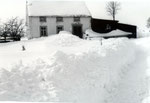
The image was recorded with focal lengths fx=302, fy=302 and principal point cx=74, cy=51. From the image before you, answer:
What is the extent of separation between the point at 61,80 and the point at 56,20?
31.4 meters

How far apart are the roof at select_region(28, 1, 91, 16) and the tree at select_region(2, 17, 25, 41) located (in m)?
8.25

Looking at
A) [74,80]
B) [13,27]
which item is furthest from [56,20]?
[74,80]

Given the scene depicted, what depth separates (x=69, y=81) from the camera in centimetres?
1078

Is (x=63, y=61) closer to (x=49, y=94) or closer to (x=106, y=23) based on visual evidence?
(x=49, y=94)

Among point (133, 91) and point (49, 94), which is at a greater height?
point (49, 94)

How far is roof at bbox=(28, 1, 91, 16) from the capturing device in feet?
135

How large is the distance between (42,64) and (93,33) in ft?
95.3

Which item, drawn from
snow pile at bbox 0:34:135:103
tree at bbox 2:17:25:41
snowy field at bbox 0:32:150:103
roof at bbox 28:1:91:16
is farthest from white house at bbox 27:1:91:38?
snow pile at bbox 0:34:135:103

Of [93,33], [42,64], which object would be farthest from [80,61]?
[93,33]

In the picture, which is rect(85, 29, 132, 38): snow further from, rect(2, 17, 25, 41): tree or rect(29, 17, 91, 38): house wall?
rect(2, 17, 25, 41): tree

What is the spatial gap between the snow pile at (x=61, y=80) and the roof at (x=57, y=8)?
2740 cm

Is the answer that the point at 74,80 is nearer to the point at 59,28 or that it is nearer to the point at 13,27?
the point at 59,28

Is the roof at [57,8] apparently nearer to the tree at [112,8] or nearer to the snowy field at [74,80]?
the tree at [112,8]

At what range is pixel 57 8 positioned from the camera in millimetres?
42469
